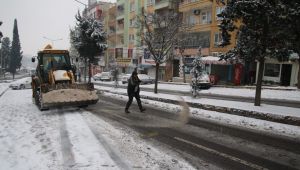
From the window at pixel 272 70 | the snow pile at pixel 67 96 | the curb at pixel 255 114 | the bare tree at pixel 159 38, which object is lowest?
the curb at pixel 255 114

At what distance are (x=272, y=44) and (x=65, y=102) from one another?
9768 mm

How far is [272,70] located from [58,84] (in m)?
25.9

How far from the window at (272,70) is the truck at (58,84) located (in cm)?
2382

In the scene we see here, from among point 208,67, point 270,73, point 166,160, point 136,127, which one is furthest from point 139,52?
point 166,160

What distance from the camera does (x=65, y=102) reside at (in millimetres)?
13523

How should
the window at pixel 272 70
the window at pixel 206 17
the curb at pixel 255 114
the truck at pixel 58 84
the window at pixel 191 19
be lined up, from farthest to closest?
the window at pixel 191 19, the window at pixel 206 17, the window at pixel 272 70, the truck at pixel 58 84, the curb at pixel 255 114

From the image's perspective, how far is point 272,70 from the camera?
33250 mm

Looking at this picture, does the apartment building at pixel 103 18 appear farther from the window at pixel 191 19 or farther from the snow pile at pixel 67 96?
the snow pile at pixel 67 96

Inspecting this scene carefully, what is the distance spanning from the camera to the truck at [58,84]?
43.9 feet

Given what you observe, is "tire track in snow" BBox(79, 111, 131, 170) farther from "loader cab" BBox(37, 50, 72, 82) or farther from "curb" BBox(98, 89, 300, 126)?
"curb" BBox(98, 89, 300, 126)

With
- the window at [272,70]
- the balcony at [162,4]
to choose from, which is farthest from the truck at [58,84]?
the balcony at [162,4]

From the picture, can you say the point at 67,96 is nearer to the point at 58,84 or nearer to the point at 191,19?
the point at 58,84

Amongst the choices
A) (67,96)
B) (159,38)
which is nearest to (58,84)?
(67,96)

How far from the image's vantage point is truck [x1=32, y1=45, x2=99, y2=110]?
13391 millimetres
